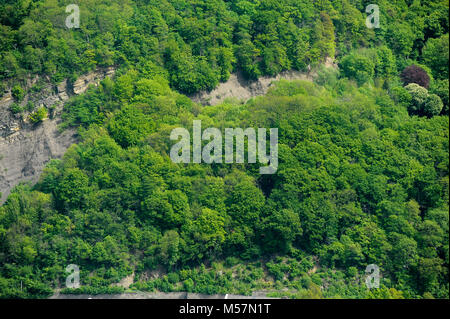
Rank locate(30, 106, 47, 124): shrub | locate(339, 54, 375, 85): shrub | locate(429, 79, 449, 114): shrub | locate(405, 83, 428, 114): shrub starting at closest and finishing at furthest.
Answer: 1. locate(30, 106, 47, 124): shrub
2. locate(405, 83, 428, 114): shrub
3. locate(429, 79, 449, 114): shrub
4. locate(339, 54, 375, 85): shrub

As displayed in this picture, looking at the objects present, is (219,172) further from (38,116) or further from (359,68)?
(359,68)

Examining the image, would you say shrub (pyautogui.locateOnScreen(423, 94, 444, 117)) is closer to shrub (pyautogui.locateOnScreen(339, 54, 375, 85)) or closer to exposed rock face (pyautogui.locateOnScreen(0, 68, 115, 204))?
A: shrub (pyautogui.locateOnScreen(339, 54, 375, 85))

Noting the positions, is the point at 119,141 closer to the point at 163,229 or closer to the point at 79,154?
the point at 79,154

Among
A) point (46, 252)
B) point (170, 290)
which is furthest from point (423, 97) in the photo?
point (46, 252)

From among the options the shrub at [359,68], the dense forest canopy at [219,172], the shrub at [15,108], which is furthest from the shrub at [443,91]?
the shrub at [15,108]

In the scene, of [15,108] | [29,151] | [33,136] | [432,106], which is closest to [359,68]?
[432,106]

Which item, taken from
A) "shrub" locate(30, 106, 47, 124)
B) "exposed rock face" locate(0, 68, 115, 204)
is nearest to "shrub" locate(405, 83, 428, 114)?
"exposed rock face" locate(0, 68, 115, 204)

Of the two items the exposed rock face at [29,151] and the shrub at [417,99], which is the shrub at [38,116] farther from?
the shrub at [417,99]
